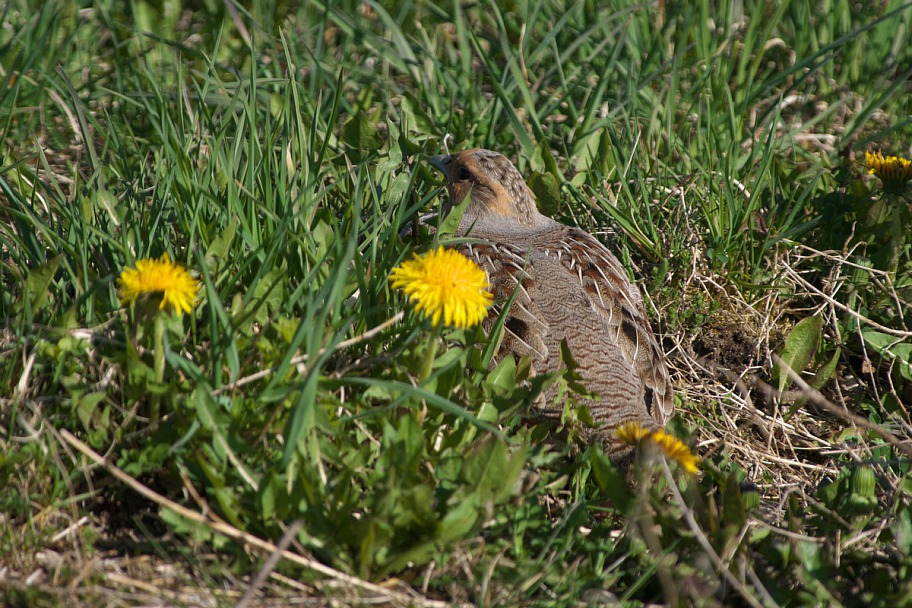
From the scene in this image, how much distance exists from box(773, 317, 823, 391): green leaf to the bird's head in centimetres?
144

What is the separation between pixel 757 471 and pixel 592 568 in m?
1.27

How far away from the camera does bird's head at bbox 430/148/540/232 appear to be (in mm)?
4637

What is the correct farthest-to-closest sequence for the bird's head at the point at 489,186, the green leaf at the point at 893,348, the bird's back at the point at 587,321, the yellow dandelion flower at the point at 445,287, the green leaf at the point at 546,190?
the green leaf at the point at 546,190, the bird's head at the point at 489,186, the green leaf at the point at 893,348, the bird's back at the point at 587,321, the yellow dandelion flower at the point at 445,287

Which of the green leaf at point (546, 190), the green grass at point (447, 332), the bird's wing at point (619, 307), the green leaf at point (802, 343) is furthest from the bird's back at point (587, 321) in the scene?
the green leaf at point (802, 343)

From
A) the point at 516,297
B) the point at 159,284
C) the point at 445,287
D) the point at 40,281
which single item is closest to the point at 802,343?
the point at 516,297

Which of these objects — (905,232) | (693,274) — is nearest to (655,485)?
(693,274)

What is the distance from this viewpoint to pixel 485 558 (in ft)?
8.80

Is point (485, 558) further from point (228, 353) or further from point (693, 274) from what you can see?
point (693, 274)

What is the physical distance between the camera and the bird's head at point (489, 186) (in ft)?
15.2

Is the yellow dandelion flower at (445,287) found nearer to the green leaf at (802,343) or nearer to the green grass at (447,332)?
the green grass at (447,332)

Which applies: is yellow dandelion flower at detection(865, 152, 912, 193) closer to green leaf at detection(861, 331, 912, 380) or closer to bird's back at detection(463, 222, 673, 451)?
green leaf at detection(861, 331, 912, 380)

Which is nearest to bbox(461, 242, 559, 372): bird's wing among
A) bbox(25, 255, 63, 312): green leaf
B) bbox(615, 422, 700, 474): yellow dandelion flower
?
bbox(615, 422, 700, 474): yellow dandelion flower

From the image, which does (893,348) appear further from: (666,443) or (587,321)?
(666,443)

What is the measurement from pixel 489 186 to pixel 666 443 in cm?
208
